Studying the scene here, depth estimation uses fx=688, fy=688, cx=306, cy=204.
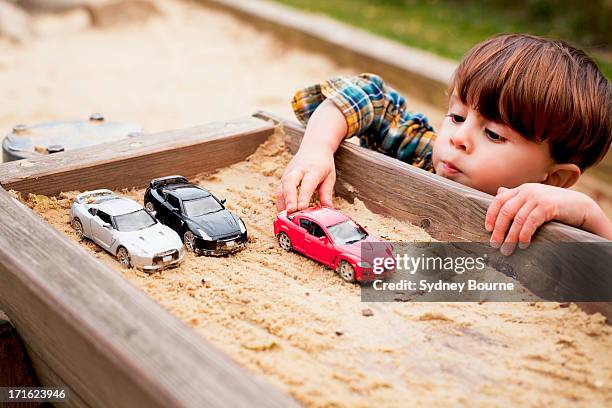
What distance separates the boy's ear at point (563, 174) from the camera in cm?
189

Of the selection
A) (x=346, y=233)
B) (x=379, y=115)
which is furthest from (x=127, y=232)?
(x=379, y=115)

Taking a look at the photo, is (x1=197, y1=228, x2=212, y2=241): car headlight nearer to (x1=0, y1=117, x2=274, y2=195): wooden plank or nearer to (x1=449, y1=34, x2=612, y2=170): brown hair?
(x1=0, y1=117, x2=274, y2=195): wooden plank

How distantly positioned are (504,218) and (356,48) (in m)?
3.98

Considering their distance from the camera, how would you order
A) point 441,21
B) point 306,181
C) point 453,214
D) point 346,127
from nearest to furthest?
1. point 453,214
2. point 306,181
3. point 346,127
4. point 441,21

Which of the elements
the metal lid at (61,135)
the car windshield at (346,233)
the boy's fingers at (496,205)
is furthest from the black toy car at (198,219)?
the metal lid at (61,135)

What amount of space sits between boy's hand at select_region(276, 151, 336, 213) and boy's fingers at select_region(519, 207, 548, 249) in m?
0.52

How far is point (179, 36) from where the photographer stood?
6.46 meters

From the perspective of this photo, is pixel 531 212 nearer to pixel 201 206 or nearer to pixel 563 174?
pixel 563 174

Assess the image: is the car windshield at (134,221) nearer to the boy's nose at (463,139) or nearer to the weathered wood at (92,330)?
the weathered wood at (92,330)

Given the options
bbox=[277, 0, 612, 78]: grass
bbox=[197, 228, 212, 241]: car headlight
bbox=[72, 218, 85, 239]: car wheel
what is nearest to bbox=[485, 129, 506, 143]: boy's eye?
bbox=[197, 228, 212, 241]: car headlight

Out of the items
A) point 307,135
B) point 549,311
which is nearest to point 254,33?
point 307,135

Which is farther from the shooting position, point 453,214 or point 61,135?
point 61,135

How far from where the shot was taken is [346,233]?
1.52 meters

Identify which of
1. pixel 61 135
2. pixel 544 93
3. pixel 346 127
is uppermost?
pixel 544 93
